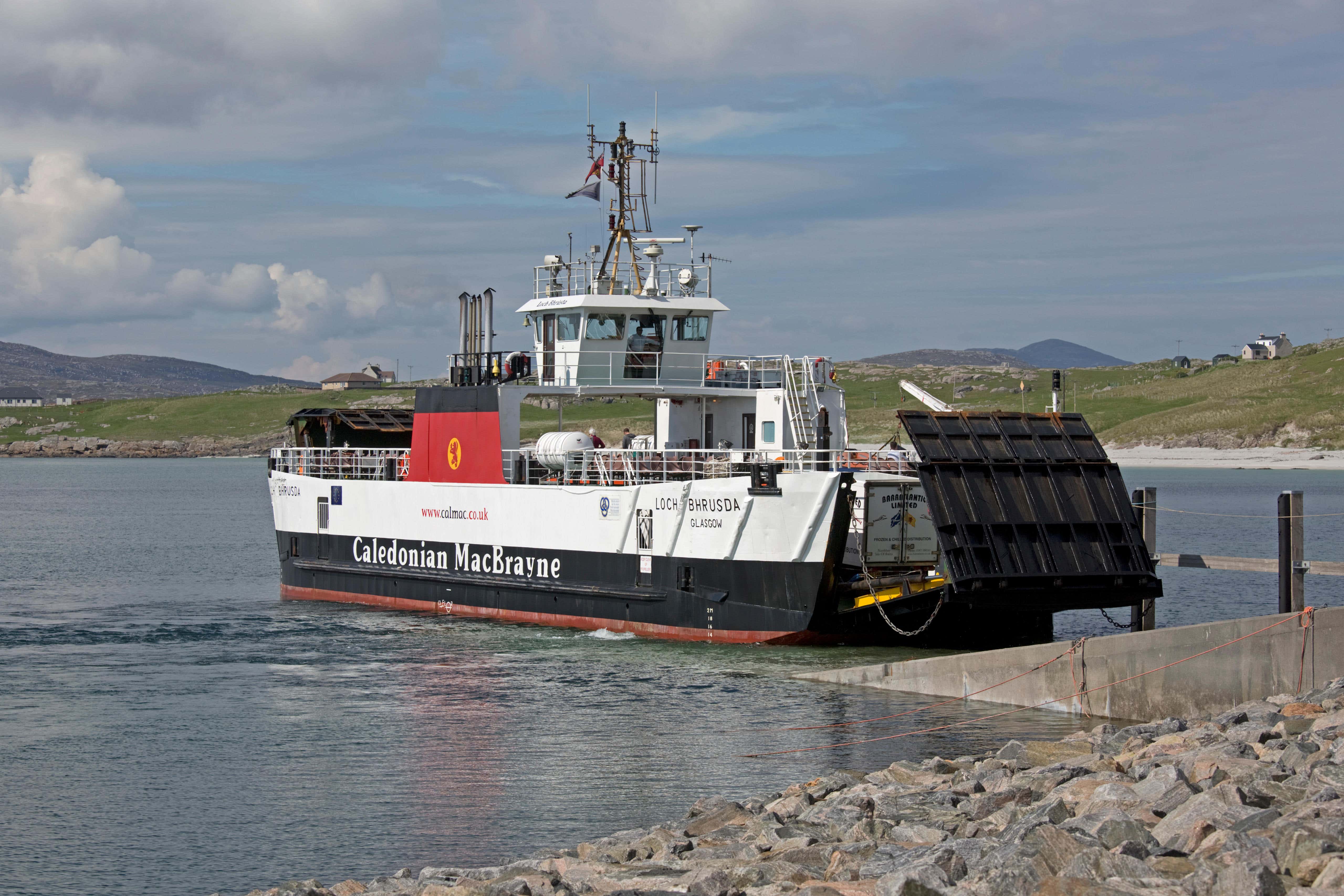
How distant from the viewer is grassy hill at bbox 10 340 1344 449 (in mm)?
110500

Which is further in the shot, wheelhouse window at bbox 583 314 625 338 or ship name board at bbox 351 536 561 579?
wheelhouse window at bbox 583 314 625 338

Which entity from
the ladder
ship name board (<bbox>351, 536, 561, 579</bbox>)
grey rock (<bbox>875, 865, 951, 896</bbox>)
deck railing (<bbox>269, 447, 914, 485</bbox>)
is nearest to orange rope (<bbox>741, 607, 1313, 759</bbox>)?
deck railing (<bbox>269, 447, 914, 485</bbox>)

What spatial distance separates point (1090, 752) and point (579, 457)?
1320 centimetres

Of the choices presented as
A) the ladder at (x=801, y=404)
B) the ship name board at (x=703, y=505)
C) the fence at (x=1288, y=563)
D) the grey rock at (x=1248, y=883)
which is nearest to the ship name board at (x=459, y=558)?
the ship name board at (x=703, y=505)

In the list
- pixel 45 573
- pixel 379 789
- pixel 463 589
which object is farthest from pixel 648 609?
pixel 45 573

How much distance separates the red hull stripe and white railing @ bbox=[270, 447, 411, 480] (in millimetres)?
2559

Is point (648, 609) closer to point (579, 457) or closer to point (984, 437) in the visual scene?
point (579, 457)

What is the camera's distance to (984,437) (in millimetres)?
19516

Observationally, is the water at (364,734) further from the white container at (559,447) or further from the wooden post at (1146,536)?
the wooden post at (1146,536)

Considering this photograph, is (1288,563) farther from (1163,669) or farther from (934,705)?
(934,705)

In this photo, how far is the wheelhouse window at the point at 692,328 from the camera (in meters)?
26.7

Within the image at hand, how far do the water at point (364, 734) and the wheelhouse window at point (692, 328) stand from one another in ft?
21.5

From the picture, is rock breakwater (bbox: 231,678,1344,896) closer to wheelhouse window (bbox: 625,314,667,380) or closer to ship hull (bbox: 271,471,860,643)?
ship hull (bbox: 271,471,860,643)

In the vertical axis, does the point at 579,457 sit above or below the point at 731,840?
above
